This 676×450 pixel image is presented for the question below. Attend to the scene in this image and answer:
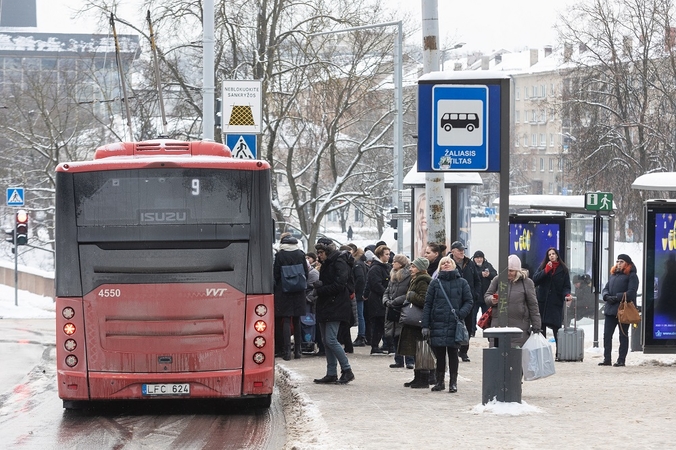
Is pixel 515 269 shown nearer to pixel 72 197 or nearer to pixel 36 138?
pixel 72 197

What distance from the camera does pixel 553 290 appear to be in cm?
1922

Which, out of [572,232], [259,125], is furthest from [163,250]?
[572,232]

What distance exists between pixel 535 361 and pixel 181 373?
3753 mm

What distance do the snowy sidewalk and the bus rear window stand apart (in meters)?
2.22

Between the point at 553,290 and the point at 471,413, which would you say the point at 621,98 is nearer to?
the point at 553,290

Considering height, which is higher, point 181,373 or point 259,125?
point 259,125

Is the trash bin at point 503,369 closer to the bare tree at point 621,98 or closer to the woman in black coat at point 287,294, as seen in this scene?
the woman in black coat at point 287,294

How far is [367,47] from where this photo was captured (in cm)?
3903

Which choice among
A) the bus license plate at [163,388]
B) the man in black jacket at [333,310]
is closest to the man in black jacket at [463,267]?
the man in black jacket at [333,310]

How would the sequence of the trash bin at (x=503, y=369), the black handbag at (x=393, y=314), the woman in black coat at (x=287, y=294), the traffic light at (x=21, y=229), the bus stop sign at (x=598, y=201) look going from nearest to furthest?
the trash bin at (x=503, y=369)
the black handbag at (x=393, y=314)
the woman in black coat at (x=287, y=294)
the bus stop sign at (x=598, y=201)
the traffic light at (x=21, y=229)

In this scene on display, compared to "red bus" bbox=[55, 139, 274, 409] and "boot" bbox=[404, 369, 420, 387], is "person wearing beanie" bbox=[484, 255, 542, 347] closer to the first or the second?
"boot" bbox=[404, 369, 420, 387]

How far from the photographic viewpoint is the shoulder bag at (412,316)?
46.6 ft

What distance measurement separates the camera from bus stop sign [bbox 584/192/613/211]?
2081 cm

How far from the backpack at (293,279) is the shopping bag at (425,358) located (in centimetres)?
409
